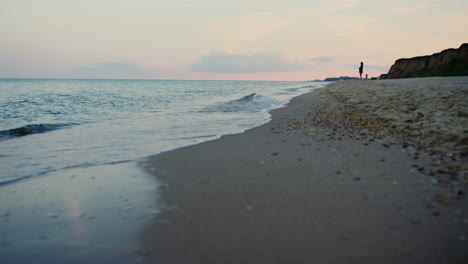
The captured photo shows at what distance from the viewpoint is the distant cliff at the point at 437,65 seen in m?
30.2

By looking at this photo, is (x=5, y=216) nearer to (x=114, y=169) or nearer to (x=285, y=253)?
(x=114, y=169)

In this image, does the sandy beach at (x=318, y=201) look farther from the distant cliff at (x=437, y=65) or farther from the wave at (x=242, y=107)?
the distant cliff at (x=437, y=65)

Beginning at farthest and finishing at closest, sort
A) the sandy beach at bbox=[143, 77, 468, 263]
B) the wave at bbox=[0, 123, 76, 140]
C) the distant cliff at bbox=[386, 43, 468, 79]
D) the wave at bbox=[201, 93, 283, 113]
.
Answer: the distant cliff at bbox=[386, 43, 468, 79] → the wave at bbox=[201, 93, 283, 113] → the wave at bbox=[0, 123, 76, 140] → the sandy beach at bbox=[143, 77, 468, 263]

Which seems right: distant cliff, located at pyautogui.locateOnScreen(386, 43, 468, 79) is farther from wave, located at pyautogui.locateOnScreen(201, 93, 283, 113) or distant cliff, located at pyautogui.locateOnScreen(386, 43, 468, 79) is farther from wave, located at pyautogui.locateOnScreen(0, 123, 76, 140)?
wave, located at pyautogui.locateOnScreen(0, 123, 76, 140)

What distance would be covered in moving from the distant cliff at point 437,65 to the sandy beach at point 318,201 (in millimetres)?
32959

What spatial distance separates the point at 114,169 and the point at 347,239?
13.2 feet

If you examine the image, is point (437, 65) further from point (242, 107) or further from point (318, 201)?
point (318, 201)

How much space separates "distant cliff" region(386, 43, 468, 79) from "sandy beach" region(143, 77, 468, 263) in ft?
108

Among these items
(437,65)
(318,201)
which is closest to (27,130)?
(318,201)

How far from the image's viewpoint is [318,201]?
10.1ft

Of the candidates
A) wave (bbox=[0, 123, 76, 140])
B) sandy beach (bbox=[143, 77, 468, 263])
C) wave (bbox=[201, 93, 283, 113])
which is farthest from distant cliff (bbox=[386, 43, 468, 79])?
wave (bbox=[0, 123, 76, 140])

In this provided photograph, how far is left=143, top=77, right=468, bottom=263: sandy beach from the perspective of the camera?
7.28ft

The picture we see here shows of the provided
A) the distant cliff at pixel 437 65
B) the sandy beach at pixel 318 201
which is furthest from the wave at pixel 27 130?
the distant cliff at pixel 437 65

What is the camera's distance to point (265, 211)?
290 cm
